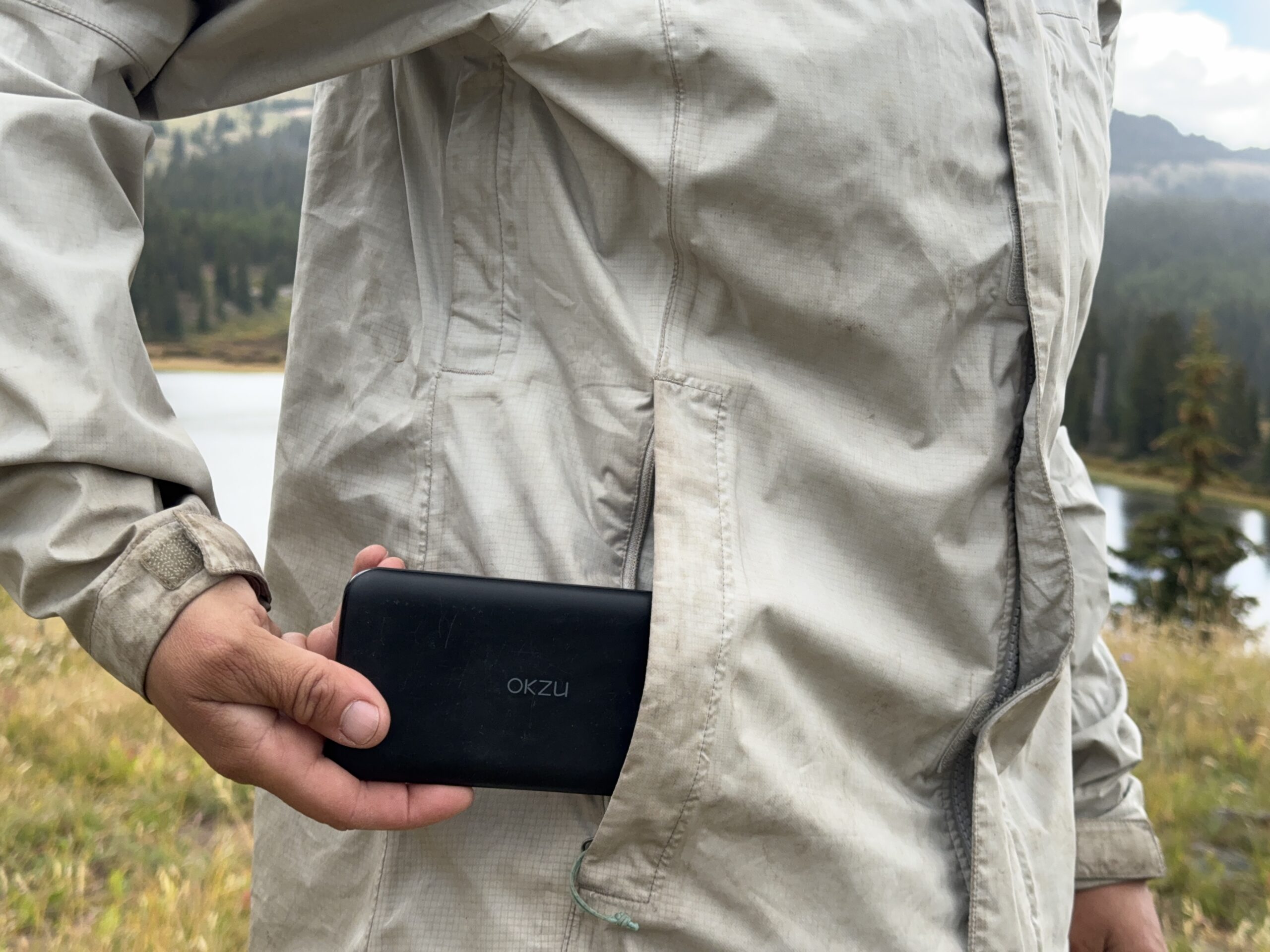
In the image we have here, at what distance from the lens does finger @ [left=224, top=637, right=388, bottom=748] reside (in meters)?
0.88

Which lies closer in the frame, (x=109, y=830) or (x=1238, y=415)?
(x=109, y=830)

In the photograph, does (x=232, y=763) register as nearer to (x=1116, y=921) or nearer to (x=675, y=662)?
(x=675, y=662)

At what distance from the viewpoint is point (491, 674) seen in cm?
99

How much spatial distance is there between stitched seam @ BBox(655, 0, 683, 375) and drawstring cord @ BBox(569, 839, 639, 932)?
501 millimetres

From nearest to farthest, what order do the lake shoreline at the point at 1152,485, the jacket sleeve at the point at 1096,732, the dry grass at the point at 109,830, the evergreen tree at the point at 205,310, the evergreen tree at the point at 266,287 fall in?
the jacket sleeve at the point at 1096,732, the dry grass at the point at 109,830, the evergreen tree at the point at 266,287, the evergreen tree at the point at 205,310, the lake shoreline at the point at 1152,485

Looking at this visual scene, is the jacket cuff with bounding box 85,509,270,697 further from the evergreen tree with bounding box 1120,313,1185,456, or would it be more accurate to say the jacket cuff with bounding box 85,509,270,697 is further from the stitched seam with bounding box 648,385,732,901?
the evergreen tree with bounding box 1120,313,1185,456

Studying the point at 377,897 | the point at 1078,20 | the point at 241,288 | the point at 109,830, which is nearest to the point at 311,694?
the point at 377,897

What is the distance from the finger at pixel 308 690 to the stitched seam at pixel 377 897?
16 cm

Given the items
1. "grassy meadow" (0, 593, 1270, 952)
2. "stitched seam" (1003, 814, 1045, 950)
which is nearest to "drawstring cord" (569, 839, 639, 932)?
"stitched seam" (1003, 814, 1045, 950)

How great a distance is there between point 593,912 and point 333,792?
273mm

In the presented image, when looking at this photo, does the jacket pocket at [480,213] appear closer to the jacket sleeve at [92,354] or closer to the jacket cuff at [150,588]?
the jacket sleeve at [92,354]

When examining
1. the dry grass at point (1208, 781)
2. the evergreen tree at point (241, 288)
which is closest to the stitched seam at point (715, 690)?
the dry grass at point (1208, 781)

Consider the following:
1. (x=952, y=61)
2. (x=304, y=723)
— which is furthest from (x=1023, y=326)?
(x=304, y=723)

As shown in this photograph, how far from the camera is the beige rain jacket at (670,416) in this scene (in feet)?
2.99
